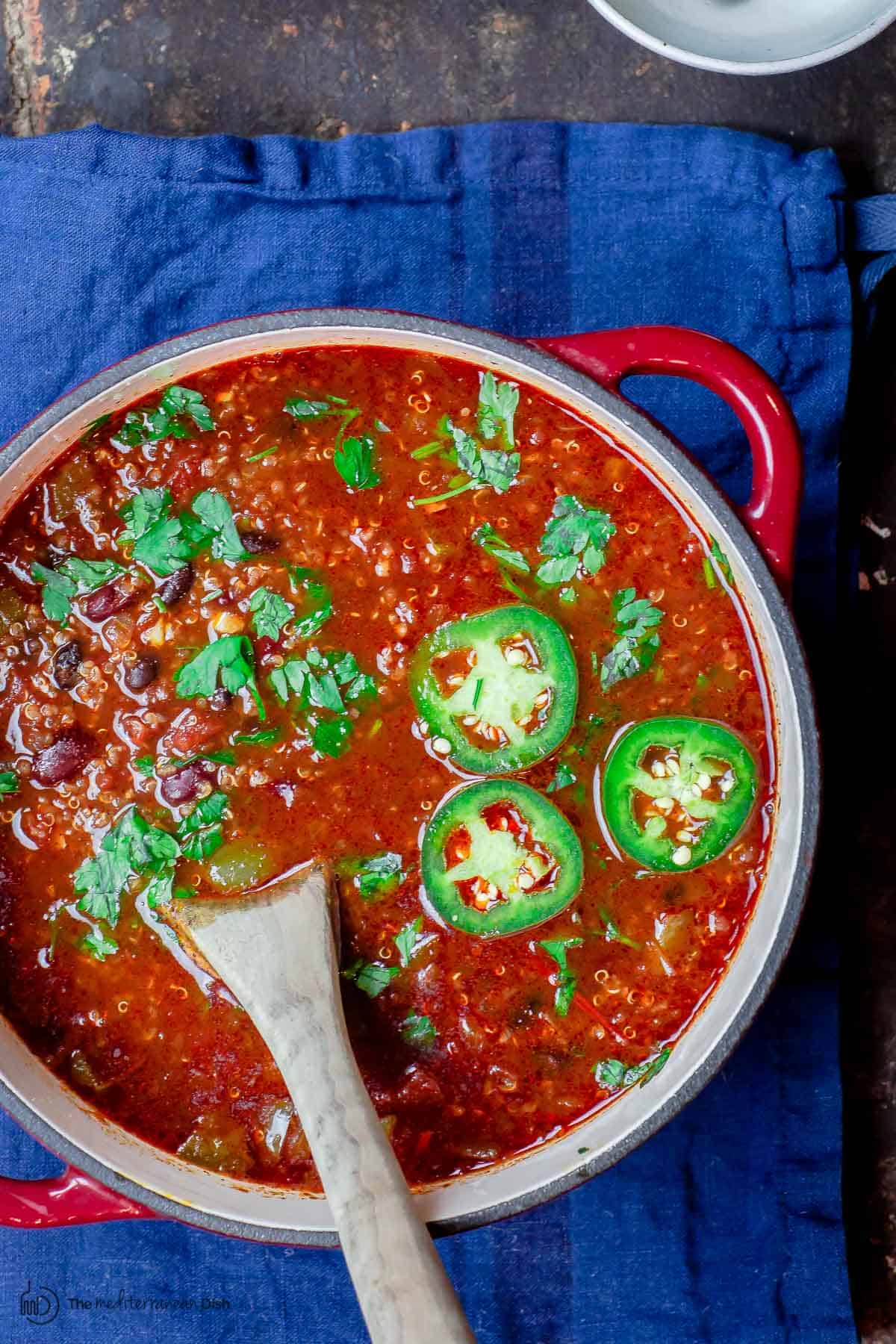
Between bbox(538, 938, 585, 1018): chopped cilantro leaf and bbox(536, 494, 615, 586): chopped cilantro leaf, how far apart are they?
2.09ft

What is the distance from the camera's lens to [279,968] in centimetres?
197

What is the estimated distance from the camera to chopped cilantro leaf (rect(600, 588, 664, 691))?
2.11m

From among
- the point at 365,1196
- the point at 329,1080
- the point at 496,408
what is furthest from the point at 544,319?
the point at 365,1196

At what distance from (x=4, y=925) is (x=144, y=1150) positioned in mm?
472

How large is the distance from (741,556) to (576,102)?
4.23 ft

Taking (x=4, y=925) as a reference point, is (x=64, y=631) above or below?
above

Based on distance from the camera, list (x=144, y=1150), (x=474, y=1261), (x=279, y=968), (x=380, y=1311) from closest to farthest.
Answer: (x=380, y=1311) → (x=279, y=968) → (x=144, y=1150) → (x=474, y=1261)

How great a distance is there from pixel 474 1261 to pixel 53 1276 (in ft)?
2.95

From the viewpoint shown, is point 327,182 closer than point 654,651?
No

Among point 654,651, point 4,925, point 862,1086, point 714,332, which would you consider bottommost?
point 862,1086

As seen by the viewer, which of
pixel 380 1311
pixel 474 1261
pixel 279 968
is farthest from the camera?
pixel 474 1261

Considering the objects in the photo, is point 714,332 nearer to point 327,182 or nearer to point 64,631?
point 327,182

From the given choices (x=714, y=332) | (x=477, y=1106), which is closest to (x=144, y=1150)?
(x=477, y=1106)

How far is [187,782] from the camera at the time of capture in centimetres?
211
